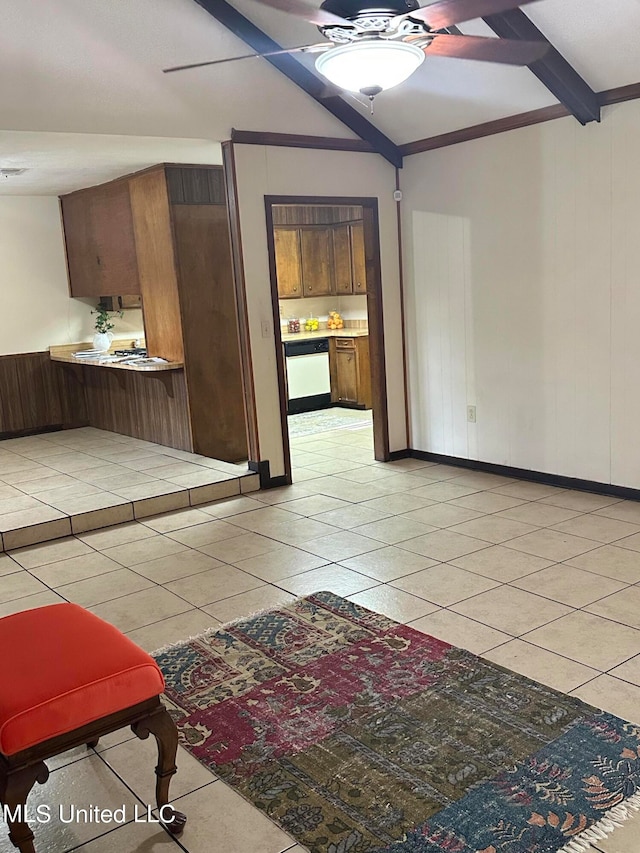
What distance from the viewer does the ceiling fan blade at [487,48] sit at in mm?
2975

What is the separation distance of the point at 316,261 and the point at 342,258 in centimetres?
30

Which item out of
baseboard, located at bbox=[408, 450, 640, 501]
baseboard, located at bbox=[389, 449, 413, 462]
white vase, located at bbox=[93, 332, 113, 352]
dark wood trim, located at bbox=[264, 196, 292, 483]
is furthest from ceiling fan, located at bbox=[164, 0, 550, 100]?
white vase, located at bbox=[93, 332, 113, 352]

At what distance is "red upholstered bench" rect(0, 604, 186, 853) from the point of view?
1884 mm

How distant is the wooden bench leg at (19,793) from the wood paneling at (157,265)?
4.40 m

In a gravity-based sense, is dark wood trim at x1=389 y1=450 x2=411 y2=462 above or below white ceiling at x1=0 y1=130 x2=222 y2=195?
below

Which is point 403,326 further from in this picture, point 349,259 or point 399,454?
point 349,259

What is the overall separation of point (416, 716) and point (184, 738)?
0.77m

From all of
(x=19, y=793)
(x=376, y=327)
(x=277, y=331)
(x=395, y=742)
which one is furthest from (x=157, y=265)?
(x=19, y=793)

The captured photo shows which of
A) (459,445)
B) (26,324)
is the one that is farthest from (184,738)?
(26,324)

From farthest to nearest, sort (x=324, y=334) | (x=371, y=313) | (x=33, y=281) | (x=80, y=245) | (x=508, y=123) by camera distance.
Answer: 1. (x=324, y=334)
2. (x=33, y=281)
3. (x=80, y=245)
4. (x=371, y=313)
5. (x=508, y=123)

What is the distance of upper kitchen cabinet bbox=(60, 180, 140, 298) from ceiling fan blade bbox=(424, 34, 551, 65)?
4036mm

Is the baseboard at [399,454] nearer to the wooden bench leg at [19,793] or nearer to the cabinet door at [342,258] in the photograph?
the cabinet door at [342,258]

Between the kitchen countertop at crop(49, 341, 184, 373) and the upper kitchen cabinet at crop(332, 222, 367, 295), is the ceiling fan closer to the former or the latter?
the kitchen countertop at crop(49, 341, 184, 373)

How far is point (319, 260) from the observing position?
9.01 m
